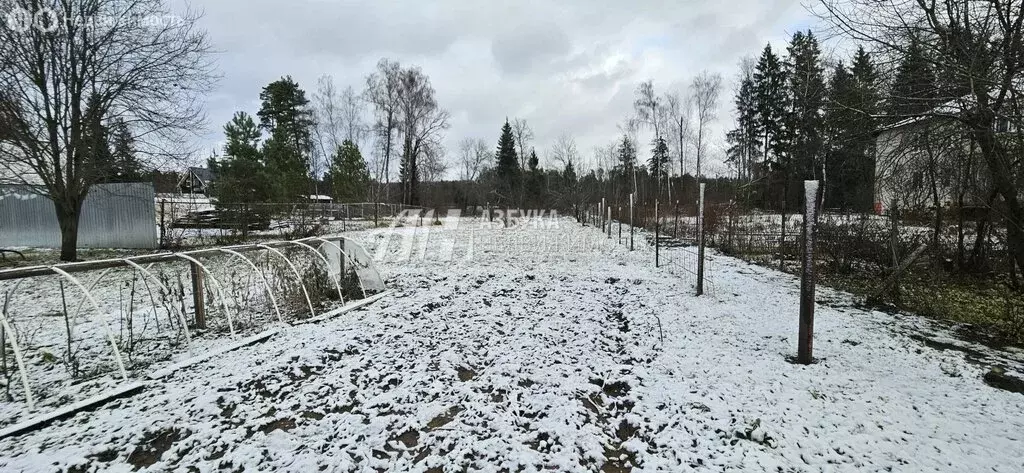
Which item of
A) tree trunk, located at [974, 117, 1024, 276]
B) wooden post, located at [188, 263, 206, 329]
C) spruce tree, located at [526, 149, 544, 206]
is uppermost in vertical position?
spruce tree, located at [526, 149, 544, 206]

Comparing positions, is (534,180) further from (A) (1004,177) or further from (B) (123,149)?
(A) (1004,177)

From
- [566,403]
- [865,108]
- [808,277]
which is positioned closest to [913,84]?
[865,108]

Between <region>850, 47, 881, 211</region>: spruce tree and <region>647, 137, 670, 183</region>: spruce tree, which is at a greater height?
<region>647, 137, 670, 183</region>: spruce tree

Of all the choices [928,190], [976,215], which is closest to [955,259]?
[976,215]

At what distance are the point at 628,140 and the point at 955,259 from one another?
37.4 m

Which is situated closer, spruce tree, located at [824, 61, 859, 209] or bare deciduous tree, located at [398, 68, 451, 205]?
spruce tree, located at [824, 61, 859, 209]

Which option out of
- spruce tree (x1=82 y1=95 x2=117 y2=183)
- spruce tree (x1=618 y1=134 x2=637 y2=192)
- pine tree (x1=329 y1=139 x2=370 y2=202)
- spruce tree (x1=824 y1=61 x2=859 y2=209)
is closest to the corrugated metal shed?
spruce tree (x1=82 y1=95 x2=117 y2=183)

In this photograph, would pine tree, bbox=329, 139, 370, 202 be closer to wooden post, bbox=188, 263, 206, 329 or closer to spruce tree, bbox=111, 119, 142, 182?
spruce tree, bbox=111, 119, 142, 182

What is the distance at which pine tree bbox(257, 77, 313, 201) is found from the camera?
30.9m

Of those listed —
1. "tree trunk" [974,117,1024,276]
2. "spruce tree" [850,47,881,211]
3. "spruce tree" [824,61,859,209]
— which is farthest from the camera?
"spruce tree" [824,61,859,209]

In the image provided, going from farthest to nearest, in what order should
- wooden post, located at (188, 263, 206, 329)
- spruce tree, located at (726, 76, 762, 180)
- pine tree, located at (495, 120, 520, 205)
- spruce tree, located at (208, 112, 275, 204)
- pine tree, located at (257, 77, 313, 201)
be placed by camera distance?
pine tree, located at (495, 120, 520, 205) < spruce tree, located at (726, 76, 762, 180) < pine tree, located at (257, 77, 313, 201) < spruce tree, located at (208, 112, 275, 204) < wooden post, located at (188, 263, 206, 329)

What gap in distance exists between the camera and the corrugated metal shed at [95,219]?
555 inches

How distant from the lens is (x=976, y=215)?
6.96 meters

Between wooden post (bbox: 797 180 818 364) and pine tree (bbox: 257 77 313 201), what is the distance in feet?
108
